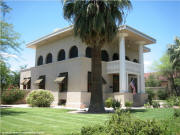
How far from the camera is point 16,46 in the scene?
13.5 metres

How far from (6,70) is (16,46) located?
210 centimetres

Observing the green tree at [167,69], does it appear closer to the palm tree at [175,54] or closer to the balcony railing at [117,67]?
the palm tree at [175,54]

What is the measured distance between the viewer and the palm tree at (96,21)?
14.0 meters

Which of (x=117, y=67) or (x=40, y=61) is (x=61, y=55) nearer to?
(x=40, y=61)

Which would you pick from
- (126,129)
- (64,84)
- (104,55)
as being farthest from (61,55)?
(126,129)

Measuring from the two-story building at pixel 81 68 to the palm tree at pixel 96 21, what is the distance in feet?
18.9

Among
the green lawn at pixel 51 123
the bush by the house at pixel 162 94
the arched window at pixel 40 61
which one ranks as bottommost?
the green lawn at pixel 51 123

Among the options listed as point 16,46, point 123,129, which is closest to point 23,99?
point 16,46

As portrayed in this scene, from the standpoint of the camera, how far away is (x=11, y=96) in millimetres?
25109

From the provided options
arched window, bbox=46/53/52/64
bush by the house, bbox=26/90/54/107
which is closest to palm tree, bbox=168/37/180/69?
arched window, bbox=46/53/52/64

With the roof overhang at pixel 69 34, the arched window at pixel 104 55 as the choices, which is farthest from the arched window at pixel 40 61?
the arched window at pixel 104 55

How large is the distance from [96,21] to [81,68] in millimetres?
8239

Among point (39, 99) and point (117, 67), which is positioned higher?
point (117, 67)

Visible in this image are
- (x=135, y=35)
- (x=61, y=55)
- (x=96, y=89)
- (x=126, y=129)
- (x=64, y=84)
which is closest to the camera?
(x=126, y=129)
